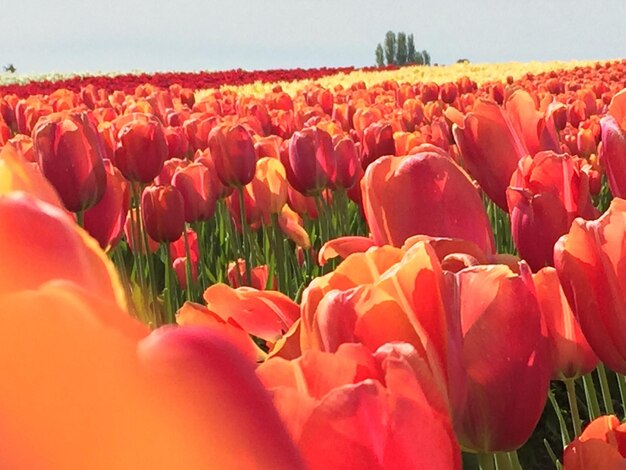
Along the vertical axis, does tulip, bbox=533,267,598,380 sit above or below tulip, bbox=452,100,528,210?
below

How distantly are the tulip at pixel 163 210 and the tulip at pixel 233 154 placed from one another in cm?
22

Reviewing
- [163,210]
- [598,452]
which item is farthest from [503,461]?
[163,210]

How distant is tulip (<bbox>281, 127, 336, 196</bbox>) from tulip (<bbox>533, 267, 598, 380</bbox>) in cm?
163

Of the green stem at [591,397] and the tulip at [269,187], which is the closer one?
the green stem at [591,397]

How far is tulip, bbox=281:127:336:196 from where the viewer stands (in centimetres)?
246

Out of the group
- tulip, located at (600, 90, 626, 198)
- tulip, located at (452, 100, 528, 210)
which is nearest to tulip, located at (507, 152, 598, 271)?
tulip, located at (600, 90, 626, 198)

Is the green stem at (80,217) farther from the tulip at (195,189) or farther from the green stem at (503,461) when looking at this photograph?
the green stem at (503,461)

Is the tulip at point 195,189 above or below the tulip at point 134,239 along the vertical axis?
above

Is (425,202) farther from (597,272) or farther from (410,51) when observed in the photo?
(410,51)

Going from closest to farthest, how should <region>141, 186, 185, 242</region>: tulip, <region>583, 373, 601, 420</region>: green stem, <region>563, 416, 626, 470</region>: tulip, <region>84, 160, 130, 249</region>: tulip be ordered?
1. <region>563, 416, 626, 470</region>: tulip
2. <region>583, 373, 601, 420</region>: green stem
3. <region>84, 160, 130, 249</region>: tulip
4. <region>141, 186, 185, 242</region>: tulip

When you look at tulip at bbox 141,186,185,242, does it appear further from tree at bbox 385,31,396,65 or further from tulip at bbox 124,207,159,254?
tree at bbox 385,31,396,65

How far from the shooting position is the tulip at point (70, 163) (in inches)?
78.4

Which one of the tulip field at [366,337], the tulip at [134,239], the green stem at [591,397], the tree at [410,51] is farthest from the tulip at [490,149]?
the tree at [410,51]

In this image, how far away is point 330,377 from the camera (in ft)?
1.21
